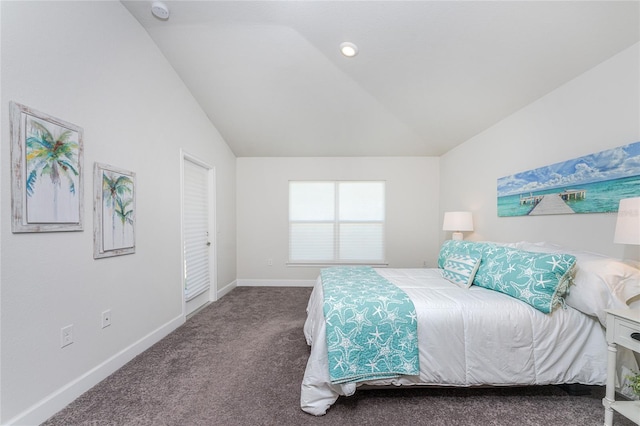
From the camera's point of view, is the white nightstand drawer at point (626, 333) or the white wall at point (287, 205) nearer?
the white nightstand drawer at point (626, 333)

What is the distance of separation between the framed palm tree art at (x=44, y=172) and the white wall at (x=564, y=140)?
3714mm

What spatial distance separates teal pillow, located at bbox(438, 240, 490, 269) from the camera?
7.51ft

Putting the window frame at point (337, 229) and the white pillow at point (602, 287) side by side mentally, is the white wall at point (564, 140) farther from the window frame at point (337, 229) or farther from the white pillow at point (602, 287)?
the window frame at point (337, 229)

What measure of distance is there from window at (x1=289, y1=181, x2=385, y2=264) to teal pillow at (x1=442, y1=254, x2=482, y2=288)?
2.05 m

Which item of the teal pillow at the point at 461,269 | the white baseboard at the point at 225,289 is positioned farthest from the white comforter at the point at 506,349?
the white baseboard at the point at 225,289

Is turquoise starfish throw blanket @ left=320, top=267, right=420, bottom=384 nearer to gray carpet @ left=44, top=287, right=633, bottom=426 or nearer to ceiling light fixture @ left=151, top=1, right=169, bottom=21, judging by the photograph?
gray carpet @ left=44, top=287, right=633, bottom=426

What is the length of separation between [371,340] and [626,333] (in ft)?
4.33

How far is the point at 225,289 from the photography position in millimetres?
3975

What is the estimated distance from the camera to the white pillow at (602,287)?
1.53 m

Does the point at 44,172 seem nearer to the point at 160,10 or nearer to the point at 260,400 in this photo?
the point at 160,10

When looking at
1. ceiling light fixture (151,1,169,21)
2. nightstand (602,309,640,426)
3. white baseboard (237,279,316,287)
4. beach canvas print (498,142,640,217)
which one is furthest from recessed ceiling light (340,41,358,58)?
white baseboard (237,279,316,287)

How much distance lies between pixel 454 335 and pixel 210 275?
318 centimetres

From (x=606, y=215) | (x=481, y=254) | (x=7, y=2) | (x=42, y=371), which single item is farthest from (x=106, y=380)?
(x=606, y=215)

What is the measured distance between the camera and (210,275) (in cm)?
364
